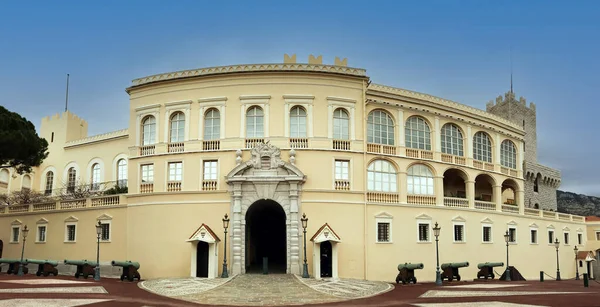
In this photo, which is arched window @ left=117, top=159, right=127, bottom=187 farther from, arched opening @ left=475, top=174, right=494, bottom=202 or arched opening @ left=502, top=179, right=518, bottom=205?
arched opening @ left=502, top=179, right=518, bottom=205

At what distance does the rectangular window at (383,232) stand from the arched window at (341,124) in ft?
20.6

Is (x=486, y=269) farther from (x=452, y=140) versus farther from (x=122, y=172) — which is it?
(x=122, y=172)

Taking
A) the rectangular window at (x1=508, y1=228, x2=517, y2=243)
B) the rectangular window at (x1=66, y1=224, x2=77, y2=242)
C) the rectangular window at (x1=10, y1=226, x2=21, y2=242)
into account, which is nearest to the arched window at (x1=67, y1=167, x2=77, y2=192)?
the rectangular window at (x1=10, y1=226, x2=21, y2=242)

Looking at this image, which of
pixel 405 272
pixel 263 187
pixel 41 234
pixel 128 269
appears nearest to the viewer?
pixel 405 272

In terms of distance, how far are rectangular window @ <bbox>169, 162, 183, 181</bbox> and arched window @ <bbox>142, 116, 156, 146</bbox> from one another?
270 centimetres

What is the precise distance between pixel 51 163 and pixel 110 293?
3566 centimetres

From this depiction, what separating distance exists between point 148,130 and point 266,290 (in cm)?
1675

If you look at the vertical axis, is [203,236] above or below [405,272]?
above

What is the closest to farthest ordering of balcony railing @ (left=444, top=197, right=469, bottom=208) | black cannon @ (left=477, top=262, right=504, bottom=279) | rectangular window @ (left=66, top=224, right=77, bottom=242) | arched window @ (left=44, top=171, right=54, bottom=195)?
black cannon @ (left=477, top=262, right=504, bottom=279) < rectangular window @ (left=66, top=224, right=77, bottom=242) < balcony railing @ (left=444, top=197, right=469, bottom=208) < arched window @ (left=44, top=171, right=54, bottom=195)

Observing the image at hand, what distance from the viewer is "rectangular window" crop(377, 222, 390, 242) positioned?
39.6 m

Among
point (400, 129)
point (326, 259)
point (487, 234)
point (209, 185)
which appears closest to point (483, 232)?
point (487, 234)

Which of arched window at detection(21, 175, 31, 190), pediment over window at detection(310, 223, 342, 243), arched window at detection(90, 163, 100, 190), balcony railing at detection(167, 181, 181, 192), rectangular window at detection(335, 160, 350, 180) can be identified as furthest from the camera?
arched window at detection(21, 175, 31, 190)

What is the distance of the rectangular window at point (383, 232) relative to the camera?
39.6 metres

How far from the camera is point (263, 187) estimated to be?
37656mm
